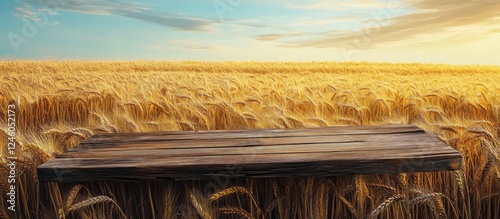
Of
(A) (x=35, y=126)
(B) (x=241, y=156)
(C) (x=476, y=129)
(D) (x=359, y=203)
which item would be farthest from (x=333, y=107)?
(A) (x=35, y=126)

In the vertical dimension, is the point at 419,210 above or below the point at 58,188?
below

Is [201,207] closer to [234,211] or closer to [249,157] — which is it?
[234,211]

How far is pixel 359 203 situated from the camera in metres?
1.72

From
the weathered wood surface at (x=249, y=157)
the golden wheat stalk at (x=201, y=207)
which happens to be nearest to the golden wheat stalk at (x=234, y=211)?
the golden wheat stalk at (x=201, y=207)

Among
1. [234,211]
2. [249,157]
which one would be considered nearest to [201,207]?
[234,211]

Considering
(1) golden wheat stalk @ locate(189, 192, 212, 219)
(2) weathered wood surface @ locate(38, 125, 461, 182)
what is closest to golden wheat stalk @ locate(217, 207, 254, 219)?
(1) golden wheat stalk @ locate(189, 192, 212, 219)

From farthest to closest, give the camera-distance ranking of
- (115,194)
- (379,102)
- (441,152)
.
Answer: (379,102), (115,194), (441,152)

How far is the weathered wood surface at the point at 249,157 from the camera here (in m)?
1.52

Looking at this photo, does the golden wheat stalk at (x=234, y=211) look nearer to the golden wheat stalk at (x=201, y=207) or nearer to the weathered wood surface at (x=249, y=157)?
the golden wheat stalk at (x=201, y=207)

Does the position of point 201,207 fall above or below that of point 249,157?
below

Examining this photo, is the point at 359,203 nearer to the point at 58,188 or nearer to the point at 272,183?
the point at 272,183

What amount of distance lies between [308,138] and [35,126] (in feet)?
9.58

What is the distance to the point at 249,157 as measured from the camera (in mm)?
1589

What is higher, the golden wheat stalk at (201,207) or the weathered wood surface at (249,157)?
the weathered wood surface at (249,157)
